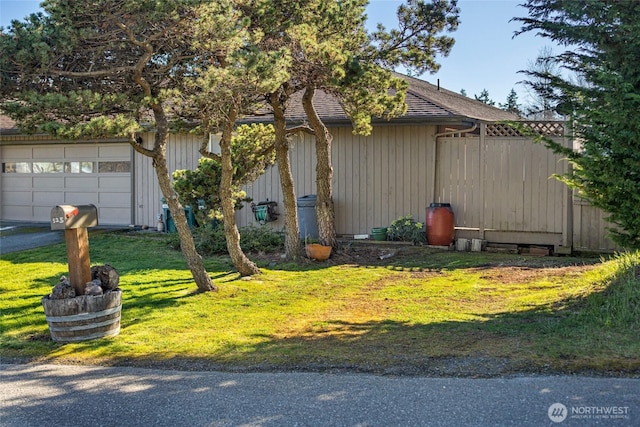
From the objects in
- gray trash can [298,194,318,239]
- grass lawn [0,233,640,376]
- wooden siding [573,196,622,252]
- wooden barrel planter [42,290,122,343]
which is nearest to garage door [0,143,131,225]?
gray trash can [298,194,318,239]

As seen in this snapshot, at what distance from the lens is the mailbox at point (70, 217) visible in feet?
18.5

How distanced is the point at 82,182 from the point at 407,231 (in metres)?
8.97

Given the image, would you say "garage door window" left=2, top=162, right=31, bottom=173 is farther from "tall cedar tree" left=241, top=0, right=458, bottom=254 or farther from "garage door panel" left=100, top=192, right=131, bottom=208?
"tall cedar tree" left=241, top=0, right=458, bottom=254

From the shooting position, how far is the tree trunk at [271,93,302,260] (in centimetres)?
918

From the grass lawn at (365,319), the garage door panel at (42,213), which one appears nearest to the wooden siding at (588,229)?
the grass lawn at (365,319)

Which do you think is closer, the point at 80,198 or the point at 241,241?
the point at 241,241

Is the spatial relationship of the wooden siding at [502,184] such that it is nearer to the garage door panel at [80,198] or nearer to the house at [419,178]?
the house at [419,178]

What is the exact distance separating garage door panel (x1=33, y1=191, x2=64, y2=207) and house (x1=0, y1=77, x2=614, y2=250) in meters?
1.11

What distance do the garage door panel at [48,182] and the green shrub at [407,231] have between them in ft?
30.7

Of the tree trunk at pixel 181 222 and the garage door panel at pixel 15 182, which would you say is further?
the garage door panel at pixel 15 182

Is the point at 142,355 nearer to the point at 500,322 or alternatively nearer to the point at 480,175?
the point at 500,322

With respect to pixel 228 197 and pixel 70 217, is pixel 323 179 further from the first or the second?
pixel 70 217

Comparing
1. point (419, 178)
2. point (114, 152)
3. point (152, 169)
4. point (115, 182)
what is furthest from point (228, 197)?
point (114, 152)

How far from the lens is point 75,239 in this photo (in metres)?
5.79
